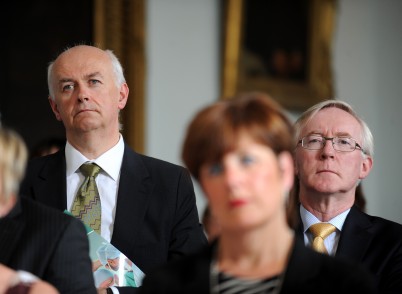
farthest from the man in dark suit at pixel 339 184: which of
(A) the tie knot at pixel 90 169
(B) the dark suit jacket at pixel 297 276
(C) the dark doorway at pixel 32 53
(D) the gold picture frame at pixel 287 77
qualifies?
(D) the gold picture frame at pixel 287 77

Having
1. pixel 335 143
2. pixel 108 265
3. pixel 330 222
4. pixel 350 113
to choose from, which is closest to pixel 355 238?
pixel 330 222

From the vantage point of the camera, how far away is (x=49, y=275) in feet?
10.4

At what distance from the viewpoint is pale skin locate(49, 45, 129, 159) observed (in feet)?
15.1

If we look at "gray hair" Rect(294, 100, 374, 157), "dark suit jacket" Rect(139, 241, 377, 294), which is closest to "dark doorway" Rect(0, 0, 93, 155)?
"gray hair" Rect(294, 100, 374, 157)

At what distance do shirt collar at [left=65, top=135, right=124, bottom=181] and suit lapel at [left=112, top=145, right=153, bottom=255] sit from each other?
40 mm

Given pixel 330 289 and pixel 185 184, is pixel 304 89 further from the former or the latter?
pixel 330 289

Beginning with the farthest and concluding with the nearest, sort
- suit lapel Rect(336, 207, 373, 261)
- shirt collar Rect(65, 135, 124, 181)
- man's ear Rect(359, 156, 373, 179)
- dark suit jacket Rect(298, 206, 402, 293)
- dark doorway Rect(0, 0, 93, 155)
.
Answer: dark doorway Rect(0, 0, 93, 155) < man's ear Rect(359, 156, 373, 179) < shirt collar Rect(65, 135, 124, 181) < suit lapel Rect(336, 207, 373, 261) < dark suit jacket Rect(298, 206, 402, 293)

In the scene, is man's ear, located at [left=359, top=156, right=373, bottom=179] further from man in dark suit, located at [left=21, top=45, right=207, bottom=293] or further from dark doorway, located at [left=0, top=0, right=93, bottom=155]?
dark doorway, located at [left=0, top=0, right=93, bottom=155]

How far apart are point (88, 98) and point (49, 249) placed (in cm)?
157

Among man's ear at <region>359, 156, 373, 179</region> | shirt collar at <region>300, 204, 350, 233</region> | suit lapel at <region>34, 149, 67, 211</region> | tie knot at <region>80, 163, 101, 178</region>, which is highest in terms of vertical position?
man's ear at <region>359, 156, 373, 179</region>

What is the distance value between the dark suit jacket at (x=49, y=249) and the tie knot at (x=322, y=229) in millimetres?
1530

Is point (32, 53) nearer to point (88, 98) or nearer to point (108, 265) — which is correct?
point (88, 98)

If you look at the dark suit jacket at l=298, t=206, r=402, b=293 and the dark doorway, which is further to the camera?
the dark doorway

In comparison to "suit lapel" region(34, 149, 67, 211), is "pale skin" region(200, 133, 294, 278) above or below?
above
